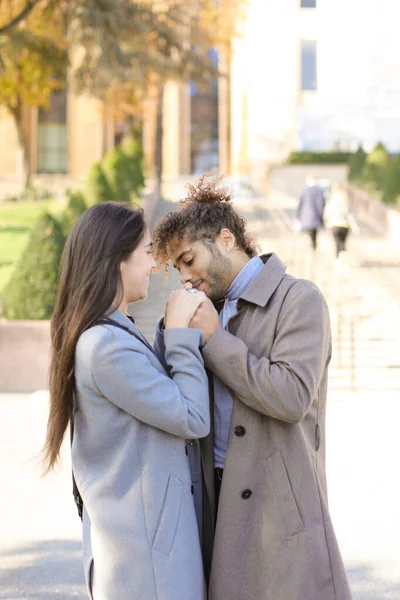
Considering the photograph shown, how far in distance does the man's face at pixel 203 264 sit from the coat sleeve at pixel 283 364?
214 millimetres

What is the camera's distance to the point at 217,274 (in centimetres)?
303

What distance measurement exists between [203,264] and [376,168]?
31.4 m

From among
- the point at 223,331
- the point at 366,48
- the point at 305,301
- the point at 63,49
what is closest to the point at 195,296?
the point at 223,331

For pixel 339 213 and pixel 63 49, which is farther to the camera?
pixel 63 49

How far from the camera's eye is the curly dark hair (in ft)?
9.82

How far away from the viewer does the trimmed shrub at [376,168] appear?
108 feet

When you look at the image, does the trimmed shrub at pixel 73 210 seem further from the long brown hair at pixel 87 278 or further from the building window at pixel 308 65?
the building window at pixel 308 65

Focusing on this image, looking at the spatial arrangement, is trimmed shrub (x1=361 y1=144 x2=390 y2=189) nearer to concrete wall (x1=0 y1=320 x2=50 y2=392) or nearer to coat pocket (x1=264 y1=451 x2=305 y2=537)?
concrete wall (x1=0 y1=320 x2=50 y2=392)

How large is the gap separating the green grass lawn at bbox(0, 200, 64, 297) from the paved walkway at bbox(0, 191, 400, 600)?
3.18 m

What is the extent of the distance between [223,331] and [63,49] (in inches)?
859

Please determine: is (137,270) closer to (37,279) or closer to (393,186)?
(37,279)

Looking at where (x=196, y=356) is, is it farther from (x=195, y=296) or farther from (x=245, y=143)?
(x=245, y=143)

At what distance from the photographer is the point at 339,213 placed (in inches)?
705

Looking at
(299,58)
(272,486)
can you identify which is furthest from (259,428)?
Answer: (299,58)
